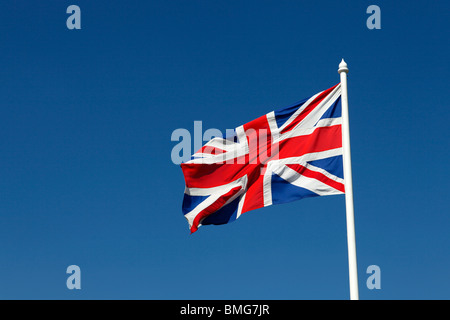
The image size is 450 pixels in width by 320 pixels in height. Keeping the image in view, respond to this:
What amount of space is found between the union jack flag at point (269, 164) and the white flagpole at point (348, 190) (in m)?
0.53

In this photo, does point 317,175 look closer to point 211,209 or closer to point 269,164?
point 269,164

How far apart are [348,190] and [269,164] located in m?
2.65

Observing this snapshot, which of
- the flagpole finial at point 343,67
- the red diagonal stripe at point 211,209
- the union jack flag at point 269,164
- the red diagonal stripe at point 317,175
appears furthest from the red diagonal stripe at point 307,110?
the red diagonal stripe at point 211,209

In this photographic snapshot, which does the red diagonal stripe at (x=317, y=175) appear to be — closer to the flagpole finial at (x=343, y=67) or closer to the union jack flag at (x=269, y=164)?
the union jack flag at (x=269, y=164)

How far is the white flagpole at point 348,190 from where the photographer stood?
12.2 m

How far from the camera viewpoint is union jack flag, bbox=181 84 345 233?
46.6 ft

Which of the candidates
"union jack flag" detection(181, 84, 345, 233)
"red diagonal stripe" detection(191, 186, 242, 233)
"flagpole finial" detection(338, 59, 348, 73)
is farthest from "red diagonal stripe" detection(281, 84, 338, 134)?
"red diagonal stripe" detection(191, 186, 242, 233)

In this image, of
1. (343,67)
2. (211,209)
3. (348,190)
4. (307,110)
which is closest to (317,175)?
(348,190)

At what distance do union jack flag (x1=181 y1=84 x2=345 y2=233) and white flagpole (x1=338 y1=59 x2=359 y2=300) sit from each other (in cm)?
53

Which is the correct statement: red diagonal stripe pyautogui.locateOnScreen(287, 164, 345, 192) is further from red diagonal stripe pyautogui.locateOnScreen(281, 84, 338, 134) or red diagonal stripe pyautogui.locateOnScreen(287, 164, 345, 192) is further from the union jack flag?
red diagonal stripe pyautogui.locateOnScreen(281, 84, 338, 134)
